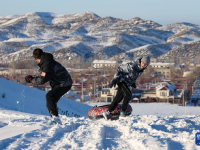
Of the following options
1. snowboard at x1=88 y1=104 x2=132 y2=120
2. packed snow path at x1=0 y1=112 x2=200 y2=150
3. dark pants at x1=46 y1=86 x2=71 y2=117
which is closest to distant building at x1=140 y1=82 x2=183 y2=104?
snowboard at x1=88 y1=104 x2=132 y2=120

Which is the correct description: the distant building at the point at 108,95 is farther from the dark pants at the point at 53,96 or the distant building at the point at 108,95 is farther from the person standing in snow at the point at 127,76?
the dark pants at the point at 53,96

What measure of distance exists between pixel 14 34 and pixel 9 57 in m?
71.6

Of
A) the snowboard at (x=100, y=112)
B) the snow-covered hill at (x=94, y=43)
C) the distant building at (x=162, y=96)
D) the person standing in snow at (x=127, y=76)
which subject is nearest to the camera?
the person standing in snow at (x=127, y=76)

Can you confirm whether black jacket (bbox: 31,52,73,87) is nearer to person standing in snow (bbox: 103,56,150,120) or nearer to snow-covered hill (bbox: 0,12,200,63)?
person standing in snow (bbox: 103,56,150,120)

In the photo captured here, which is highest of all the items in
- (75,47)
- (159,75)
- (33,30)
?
(33,30)

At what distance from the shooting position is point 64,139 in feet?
14.4

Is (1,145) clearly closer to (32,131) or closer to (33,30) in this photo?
(32,131)

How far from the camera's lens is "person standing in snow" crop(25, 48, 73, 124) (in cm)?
546

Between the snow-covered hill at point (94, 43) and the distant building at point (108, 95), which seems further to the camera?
the snow-covered hill at point (94, 43)

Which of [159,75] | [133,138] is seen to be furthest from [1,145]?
[159,75]

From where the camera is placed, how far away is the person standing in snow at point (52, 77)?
5.46 metres

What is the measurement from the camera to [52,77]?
5836 mm

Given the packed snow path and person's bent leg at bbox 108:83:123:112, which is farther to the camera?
person's bent leg at bbox 108:83:123:112

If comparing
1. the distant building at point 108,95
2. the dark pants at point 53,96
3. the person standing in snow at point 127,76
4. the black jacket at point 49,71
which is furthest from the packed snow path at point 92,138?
the distant building at point 108,95
